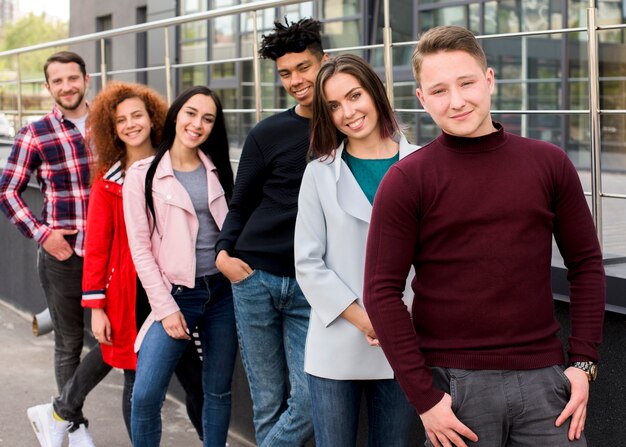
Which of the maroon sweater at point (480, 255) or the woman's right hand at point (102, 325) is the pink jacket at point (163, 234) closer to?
the woman's right hand at point (102, 325)

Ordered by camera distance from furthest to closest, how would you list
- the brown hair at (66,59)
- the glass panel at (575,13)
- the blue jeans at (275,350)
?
the glass panel at (575,13) < the brown hair at (66,59) < the blue jeans at (275,350)

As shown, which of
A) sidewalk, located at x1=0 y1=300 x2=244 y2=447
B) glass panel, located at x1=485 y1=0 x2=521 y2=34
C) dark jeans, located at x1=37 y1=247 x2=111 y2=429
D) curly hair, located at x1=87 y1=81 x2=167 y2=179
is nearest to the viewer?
curly hair, located at x1=87 y1=81 x2=167 y2=179

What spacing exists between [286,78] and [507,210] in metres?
1.42

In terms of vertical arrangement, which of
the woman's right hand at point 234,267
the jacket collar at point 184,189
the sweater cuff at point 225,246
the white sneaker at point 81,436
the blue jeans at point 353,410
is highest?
the jacket collar at point 184,189

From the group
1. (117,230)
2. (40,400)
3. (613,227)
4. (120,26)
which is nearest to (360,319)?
(117,230)

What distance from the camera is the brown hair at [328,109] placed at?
3.09 m

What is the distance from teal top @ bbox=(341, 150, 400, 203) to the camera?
122 inches

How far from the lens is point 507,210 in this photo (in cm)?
236

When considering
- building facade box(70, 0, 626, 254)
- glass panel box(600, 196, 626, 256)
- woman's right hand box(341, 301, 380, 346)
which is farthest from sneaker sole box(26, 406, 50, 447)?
building facade box(70, 0, 626, 254)

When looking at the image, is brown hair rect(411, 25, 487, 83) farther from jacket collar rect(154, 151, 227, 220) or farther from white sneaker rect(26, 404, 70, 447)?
white sneaker rect(26, 404, 70, 447)

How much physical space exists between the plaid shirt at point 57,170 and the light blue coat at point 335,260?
7.40 feet

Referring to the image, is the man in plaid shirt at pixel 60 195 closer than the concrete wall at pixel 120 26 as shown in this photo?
Yes

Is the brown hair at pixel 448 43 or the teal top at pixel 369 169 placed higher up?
the brown hair at pixel 448 43

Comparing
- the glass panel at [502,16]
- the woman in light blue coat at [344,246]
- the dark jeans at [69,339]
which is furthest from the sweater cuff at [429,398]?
the glass panel at [502,16]
